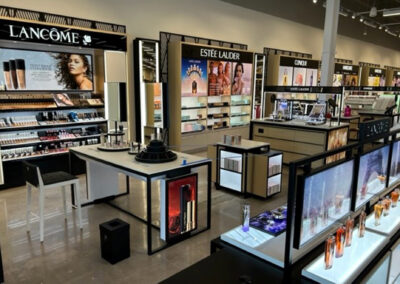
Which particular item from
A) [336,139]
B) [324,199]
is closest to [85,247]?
[324,199]

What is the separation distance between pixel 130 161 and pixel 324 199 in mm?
2378

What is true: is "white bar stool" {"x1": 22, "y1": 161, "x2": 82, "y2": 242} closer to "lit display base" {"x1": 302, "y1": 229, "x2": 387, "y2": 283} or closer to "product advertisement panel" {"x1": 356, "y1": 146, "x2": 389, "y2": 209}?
"lit display base" {"x1": 302, "y1": 229, "x2": 387, "y2": 283}

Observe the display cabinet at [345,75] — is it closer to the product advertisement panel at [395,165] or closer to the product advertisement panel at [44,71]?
the product advertisement panel at [44,71]

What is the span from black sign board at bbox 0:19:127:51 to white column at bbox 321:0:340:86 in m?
5.58

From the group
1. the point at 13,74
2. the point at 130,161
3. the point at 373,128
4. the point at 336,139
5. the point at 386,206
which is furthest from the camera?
the point at 336,139

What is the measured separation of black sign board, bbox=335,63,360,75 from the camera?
13.2 metres

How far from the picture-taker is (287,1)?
1105cm

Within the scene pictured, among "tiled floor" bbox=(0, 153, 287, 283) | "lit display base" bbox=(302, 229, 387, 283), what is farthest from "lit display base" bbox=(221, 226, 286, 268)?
"tiled floor" bbox=(0, 153, 287, 283)

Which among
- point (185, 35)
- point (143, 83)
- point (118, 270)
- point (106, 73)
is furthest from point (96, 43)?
point (118, 270)

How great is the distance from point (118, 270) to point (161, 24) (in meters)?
6.03

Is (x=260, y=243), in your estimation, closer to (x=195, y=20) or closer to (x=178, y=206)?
(x=178, y=206)

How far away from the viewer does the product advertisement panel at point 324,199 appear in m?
1.58

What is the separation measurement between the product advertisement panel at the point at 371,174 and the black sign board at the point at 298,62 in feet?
27.4

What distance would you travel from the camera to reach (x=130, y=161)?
141 inches
